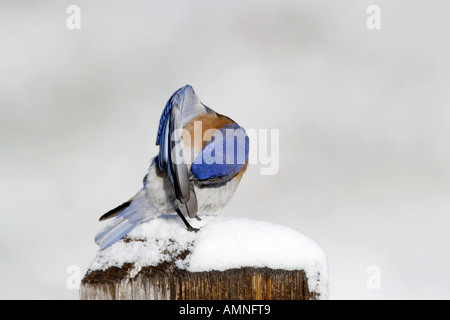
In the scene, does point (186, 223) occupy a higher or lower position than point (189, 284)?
higher

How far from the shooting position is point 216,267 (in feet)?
8.39

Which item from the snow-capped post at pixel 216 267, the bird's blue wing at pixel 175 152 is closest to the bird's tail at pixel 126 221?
the snow-capped post at pixel 216 267

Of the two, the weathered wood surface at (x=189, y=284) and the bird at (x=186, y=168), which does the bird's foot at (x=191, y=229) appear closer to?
the bird at (x=186, y=168)

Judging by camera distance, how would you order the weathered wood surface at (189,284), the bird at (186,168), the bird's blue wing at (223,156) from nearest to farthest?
the weathered wood surface at (189,284)
the bird at (186,168)
the bird's blue wing at (223,156)

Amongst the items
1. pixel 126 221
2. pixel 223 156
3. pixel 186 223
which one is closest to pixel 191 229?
pixel 186 223

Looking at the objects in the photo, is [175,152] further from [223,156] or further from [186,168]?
[223,156]

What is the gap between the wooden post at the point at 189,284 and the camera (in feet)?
8.11

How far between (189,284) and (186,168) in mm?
1084

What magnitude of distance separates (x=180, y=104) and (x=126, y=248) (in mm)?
1057

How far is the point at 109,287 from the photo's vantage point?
247 cm

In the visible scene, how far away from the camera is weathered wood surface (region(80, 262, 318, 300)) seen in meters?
2.47

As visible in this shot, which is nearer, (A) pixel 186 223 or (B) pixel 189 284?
(B) pixel 189 284

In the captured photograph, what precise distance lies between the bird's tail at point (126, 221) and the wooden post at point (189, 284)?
48cm
